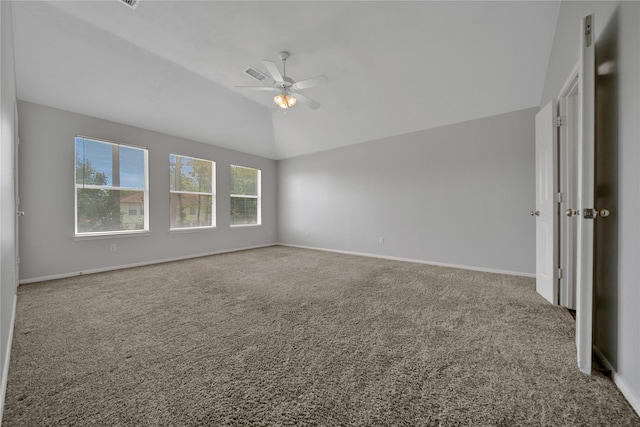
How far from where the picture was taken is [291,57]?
3.18 metres

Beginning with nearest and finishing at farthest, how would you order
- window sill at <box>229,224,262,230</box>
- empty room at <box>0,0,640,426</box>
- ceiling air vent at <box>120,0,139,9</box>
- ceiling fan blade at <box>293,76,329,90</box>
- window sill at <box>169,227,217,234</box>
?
1. empty room at <box>0,0,640,426</box>
2. ceiling air vent at <box>120,0,139,9</box>
3. ceiling fan blade at <box>293,76,329,90</box>
4. window sill at <box>169,227,217,234</box>
5. window sill at <box>229,224,262,230</box>

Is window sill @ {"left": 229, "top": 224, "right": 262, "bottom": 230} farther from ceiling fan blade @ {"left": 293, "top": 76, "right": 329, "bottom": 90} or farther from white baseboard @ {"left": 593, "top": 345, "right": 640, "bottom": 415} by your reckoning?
white baseboard @ {"left": 593, "top": 345, "right": 640, "bottom": 415}

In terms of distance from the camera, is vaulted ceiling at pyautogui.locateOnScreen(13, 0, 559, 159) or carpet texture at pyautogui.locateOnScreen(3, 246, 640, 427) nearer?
carpet texture at pyautogui.locateOnScreen(3, 246, 640, 427)

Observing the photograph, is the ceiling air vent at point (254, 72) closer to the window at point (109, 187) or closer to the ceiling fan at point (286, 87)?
the ceiling fan at point (286, 87)

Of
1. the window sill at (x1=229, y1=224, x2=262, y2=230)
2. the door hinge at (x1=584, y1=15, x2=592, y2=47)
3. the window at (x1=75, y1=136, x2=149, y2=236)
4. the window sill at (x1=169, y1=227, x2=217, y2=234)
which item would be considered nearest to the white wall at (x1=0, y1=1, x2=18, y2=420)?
the window at (x1=75, y1=136, x2=149, y2=236)

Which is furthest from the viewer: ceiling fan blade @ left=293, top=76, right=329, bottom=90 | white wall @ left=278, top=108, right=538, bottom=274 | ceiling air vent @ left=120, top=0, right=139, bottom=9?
white wall @ left=278, top=108, right=538, bottom=274

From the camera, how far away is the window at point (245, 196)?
19.0 feet

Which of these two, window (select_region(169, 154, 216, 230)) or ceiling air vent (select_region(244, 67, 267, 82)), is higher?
ceiling air vent (select_region(244, 67, 267, 82))

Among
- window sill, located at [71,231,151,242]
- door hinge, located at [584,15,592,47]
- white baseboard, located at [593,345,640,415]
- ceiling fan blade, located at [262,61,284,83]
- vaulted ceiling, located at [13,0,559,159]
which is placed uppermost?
vaulted ceiling, located at [13,0,559,159]

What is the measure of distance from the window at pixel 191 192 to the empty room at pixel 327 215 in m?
0.04

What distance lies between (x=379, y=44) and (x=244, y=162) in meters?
3.99

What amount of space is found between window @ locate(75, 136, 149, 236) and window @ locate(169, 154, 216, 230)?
1.64 feet

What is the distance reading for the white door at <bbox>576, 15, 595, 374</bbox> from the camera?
1.38m

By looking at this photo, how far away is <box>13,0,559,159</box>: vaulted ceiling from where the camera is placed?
251 centimetres
